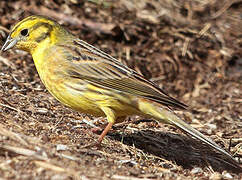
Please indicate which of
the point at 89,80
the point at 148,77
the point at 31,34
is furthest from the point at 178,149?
the point at 148,77

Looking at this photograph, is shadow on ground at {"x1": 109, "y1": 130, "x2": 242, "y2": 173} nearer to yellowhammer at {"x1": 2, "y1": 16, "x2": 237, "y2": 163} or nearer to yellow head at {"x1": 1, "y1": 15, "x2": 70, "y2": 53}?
yellowhammer at {"x1": 2, "y1": 16, "x2": 237, "y2": 163}

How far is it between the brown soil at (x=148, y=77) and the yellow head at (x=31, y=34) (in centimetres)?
76

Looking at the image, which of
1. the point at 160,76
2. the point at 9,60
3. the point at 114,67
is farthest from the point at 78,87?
the point at 160,76

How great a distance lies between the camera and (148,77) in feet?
27.6

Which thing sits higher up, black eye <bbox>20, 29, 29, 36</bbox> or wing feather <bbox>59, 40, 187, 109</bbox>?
black eye <bbox>20, 29, 29, 36</bbox>

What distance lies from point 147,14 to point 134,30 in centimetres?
64

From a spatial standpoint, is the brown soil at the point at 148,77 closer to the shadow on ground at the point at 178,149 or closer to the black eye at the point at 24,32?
the shadow on ground at the point at 178,149

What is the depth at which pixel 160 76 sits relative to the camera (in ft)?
28.1

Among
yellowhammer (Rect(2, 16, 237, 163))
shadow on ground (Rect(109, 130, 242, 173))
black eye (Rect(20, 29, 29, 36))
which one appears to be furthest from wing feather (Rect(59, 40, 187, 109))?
shadow on ground (Rect(109, 130, 242, 173))

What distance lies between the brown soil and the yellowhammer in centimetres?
42

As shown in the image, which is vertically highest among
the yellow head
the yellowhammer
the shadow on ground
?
the yellow head

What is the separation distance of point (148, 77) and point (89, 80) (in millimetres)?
3152

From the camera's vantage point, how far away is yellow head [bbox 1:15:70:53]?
18.1 ft

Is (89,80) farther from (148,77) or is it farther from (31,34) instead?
(148,77)
